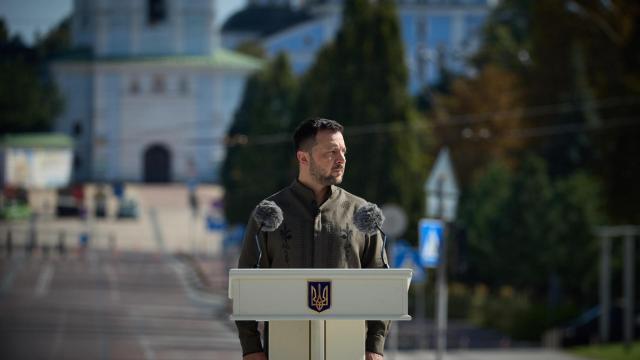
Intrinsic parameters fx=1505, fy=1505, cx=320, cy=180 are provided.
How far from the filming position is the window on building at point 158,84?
67494 mm

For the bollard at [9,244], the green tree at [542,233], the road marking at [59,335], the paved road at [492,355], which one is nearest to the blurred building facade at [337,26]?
the bollard at [9,244]

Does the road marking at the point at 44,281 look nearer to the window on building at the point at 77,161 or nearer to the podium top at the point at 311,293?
the window on building at the point at 77,161

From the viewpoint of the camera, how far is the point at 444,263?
22234mm

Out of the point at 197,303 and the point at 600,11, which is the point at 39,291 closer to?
the point at 197,303

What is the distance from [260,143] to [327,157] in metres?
47.1

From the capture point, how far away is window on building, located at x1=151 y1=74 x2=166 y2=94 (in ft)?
221

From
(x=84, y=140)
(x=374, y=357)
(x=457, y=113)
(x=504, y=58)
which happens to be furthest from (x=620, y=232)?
(x=504, y=58)

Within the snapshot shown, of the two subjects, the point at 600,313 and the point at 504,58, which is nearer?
the point at 600,313

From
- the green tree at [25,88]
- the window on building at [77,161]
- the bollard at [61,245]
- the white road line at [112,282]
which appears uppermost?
the green tree at [25,88]

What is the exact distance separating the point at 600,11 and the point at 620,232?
9.27m

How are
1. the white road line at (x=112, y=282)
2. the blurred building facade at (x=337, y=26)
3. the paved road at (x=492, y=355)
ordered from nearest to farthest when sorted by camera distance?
1. the paved road at (x=492, y=355)
2. the white road line at (x=112, y=282)
3. the blurred building facade at (x=337, y=26)

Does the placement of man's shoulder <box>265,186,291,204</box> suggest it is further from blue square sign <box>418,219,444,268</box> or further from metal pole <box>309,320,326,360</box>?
blue square sign <box>418,219,444,268</box>

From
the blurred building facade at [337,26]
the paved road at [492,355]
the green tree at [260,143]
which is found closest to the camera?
the paved road at [492,355]

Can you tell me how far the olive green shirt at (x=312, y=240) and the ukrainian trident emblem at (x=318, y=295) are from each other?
21.8 inches
